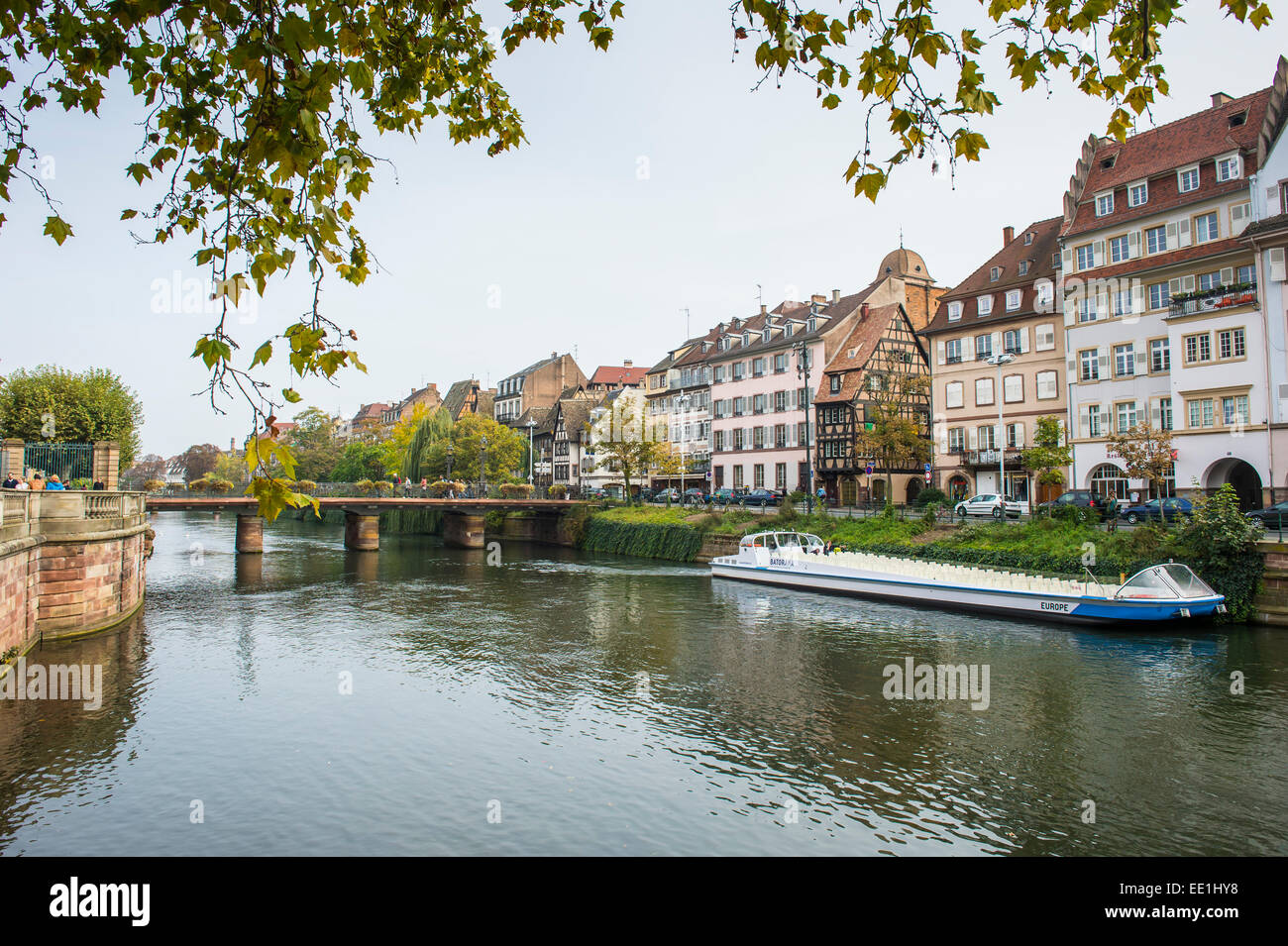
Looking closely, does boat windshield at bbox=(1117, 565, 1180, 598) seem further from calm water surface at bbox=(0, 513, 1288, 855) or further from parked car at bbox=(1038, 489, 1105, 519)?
parked car at bbox=(1038, 489, 1105, 519)

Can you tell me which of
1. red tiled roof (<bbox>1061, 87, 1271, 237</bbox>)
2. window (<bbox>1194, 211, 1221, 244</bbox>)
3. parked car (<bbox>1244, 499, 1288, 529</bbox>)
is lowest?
parked car (<bbox>1244, 499, 1288, 529</bbox>)

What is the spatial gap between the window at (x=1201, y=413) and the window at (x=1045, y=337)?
1148 cm

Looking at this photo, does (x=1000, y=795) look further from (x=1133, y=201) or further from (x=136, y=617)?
(x=1133, y=201)

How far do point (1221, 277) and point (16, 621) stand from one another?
4311 centimetres

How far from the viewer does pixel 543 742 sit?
13938 millimetres

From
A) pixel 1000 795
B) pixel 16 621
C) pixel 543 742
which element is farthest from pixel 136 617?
pixel 1000 795

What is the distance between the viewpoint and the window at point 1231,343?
104 feet

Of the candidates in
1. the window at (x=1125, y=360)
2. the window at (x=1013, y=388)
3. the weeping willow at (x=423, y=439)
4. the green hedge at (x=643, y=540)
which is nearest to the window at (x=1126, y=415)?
the window at (x=1125, y=360)

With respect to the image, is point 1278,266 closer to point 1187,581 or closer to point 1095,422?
point 1095,422

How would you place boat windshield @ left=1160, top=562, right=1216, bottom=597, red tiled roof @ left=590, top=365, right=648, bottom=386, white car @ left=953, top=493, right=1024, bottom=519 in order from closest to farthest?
boat windshield @ left=1160, top=562, right=1216, bottom=597 < white car @ left=953, top=493, right=1024, bottom=519 < red tiled roof @ left=590, top=365, right=648, bottom=386

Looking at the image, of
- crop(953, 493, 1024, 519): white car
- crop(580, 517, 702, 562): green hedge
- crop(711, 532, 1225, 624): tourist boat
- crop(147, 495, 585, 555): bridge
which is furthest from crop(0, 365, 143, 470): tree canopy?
crop(953, 493, 1024, 519): white car

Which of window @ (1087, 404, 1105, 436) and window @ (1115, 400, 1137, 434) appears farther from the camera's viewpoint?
window @ (1087, 404, 1105, 436)

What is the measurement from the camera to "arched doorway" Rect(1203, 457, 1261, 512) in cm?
3294

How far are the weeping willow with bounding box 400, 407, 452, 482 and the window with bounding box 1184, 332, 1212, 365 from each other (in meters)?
61.7
